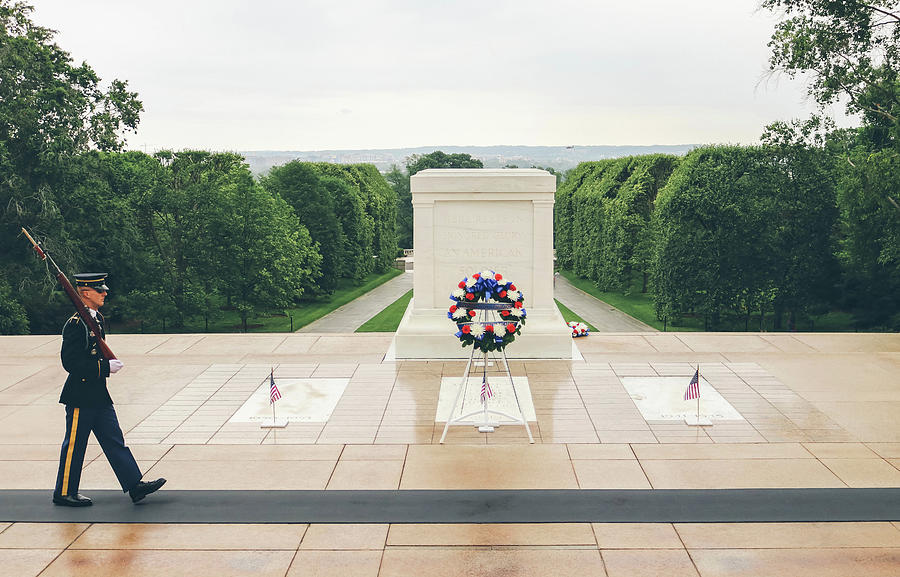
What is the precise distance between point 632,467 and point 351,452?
3342 millimetres

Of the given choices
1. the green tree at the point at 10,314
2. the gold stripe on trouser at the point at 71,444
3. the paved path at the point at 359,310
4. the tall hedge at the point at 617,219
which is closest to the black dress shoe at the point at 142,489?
the gold stripe on trouser at the point at 71,444

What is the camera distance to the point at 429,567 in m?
6.49

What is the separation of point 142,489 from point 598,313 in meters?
36.8

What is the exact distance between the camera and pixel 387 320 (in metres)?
39.4

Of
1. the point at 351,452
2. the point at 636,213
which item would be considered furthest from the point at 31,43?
the point at 636,213

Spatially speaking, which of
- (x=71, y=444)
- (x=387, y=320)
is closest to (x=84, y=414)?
(x=71, y=444)

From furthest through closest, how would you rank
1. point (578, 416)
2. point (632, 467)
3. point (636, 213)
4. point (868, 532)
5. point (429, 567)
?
point (636, 213) < point (578, 416) < point (632, 467) < point (868, 532) < point (429, 567)

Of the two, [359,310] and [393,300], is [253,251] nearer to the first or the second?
[359,310]

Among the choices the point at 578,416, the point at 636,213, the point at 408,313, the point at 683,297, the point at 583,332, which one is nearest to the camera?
the point at 578,416

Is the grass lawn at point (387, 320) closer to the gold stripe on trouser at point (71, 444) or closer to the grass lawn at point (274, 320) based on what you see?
the grass lawn at point (274, 320)

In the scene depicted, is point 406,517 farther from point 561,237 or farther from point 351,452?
point 561,237

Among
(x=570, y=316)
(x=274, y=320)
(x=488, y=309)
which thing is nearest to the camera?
(x=488, y=309)

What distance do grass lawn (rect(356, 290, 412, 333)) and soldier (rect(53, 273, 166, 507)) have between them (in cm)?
2596

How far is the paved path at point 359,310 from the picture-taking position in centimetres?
3756
